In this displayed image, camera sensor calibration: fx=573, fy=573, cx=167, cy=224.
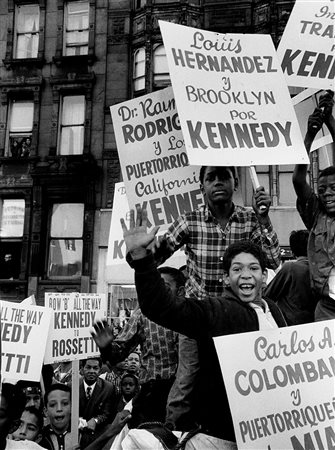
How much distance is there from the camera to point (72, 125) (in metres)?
16.9

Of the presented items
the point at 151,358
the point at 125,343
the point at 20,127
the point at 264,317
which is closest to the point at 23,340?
the point at 125,343

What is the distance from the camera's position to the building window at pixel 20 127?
1692 cm

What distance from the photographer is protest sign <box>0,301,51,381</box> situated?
197 inches

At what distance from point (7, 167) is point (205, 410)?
15.3 m

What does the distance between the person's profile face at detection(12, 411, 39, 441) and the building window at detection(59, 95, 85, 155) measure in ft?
42.4

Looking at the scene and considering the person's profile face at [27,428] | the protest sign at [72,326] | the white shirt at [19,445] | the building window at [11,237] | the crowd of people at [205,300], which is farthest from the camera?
the building window at [11,237]

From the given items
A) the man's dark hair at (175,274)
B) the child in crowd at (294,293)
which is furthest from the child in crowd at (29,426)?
the child in crowd at (294,293)

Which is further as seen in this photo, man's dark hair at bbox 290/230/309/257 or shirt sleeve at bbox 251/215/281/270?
man's dark hair at bbox 290/230/309/257

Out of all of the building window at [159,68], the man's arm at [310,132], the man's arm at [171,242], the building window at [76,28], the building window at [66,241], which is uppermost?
the building window at [76,28]

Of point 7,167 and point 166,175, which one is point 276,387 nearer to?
point 166,175

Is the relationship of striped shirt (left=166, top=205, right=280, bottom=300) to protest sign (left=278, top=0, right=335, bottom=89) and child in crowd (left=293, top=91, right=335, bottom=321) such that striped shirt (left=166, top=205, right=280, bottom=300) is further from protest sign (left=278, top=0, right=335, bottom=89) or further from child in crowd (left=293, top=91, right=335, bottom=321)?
protest sign (left=278, top=0, right=335, bottom=89)

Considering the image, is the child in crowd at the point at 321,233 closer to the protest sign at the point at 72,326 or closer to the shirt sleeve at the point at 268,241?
the shirt sleeve at the point at 268,241

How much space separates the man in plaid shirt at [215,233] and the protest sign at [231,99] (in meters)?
0.20

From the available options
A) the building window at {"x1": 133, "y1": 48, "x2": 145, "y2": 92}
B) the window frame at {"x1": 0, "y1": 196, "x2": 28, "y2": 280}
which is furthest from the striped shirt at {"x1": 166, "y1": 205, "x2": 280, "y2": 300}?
the building window at {"x1": 133, "y1": 48, "x2": 145, "y2": 92}
